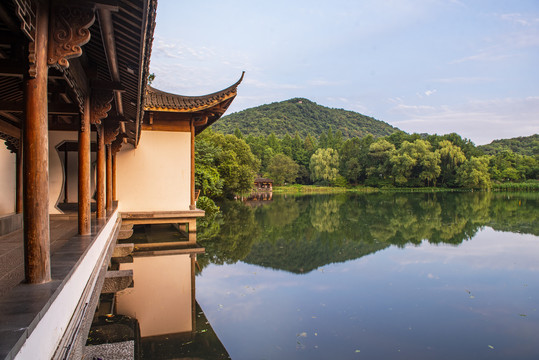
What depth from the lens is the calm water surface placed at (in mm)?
4195

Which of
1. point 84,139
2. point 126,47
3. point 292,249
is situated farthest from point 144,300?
point 292,249

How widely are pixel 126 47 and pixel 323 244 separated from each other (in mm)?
8134

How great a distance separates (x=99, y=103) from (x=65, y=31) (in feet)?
6.95

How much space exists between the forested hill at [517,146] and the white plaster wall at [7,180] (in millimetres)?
71676

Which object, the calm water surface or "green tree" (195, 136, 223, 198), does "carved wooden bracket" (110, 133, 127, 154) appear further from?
"green tree" (195, 136, 223, 198)

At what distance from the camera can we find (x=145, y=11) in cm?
254

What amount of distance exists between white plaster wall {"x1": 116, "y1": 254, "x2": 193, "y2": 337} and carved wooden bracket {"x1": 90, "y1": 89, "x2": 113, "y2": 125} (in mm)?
2408

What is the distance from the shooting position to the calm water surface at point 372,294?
4195 millimetres

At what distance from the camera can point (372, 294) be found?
19.9ft

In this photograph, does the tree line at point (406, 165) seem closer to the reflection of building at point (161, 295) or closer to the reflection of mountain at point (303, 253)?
the reflection of mountain at point (303, 253)

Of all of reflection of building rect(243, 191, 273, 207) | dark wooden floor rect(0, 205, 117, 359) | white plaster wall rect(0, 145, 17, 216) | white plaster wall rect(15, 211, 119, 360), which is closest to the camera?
dark wooden floor rect(0, 205, 117, 359)

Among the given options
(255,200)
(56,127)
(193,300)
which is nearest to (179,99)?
(56,127)

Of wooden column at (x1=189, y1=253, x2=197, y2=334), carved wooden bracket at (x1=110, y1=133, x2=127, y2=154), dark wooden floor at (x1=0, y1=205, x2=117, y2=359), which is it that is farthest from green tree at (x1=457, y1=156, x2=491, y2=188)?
dark wooden floor at (x1=0, y1=205, x2=117, y2=359)

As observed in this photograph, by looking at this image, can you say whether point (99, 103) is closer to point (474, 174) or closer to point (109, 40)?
point (109, 40)
